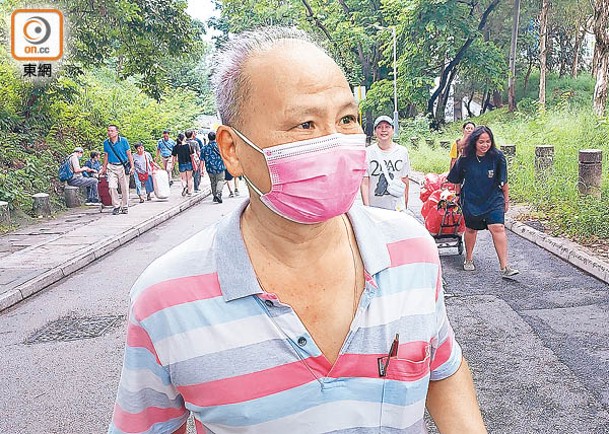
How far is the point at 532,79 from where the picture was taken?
39.4 metres

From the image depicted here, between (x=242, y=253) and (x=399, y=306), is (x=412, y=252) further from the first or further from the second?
(x=242, y=253)

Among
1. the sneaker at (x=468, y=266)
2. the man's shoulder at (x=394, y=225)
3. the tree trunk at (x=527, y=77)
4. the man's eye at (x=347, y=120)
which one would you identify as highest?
the tree trunk at (x=527, y=77)

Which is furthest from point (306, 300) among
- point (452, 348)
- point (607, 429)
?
point (607, 429)

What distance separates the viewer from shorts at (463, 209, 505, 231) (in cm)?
721

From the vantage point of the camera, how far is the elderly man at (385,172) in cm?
713

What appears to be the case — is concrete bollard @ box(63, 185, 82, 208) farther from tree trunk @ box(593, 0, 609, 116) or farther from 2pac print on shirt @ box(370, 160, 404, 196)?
tree trunk @ box(593, 0, 609, 116)

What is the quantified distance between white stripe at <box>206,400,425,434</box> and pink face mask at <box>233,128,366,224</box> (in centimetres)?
42

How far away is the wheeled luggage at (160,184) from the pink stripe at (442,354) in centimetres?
1650

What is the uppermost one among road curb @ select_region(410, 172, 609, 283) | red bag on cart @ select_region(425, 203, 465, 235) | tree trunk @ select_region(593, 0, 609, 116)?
tree trunk @ select_region(593, 0, 609, 116)

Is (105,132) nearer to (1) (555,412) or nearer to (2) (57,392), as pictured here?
(2) (57,392)

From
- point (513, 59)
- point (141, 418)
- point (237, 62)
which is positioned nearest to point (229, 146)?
point (237, 62)

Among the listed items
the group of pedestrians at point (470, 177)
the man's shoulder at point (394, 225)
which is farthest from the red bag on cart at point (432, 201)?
the man's shoulder at point (394, 225)
